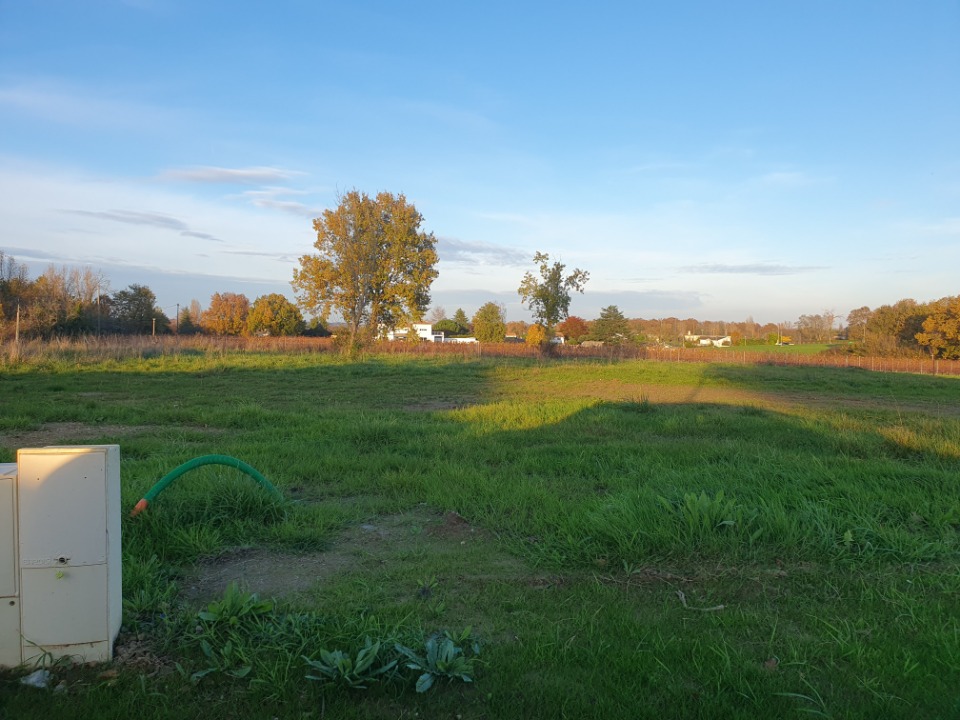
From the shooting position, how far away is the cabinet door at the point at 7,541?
9.15ft

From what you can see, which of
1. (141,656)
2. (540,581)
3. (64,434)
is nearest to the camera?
(141,656)

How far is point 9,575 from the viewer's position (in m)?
2.80

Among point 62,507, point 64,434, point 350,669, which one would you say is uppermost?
point 62,507

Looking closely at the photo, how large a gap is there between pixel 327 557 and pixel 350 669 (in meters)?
1.70

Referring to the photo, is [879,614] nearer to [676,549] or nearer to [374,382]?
[676,549]

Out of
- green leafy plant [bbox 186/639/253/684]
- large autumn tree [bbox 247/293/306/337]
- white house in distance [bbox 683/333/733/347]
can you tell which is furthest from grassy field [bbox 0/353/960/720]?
white house in distance [bbox 683/333/733/347]

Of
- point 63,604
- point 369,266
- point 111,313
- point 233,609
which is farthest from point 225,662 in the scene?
point 111,313

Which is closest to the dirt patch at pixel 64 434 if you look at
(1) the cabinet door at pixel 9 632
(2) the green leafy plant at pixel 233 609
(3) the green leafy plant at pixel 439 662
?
(1) the cabinet door at pixel 9 632

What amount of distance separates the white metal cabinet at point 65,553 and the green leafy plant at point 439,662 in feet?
4.27

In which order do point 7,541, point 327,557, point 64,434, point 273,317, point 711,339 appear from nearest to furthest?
point 7,541, point 327,557, point 64,434, point 273,317, point 711,339

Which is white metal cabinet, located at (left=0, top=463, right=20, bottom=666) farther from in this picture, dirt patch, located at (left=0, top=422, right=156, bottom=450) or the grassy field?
dirt patch, located at (left=0, top=422, right=156, bottom=450)

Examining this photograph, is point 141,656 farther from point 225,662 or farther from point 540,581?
point 540,581

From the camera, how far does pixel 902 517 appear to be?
16.4 ft

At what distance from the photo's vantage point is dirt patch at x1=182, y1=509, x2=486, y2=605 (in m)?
3.80
